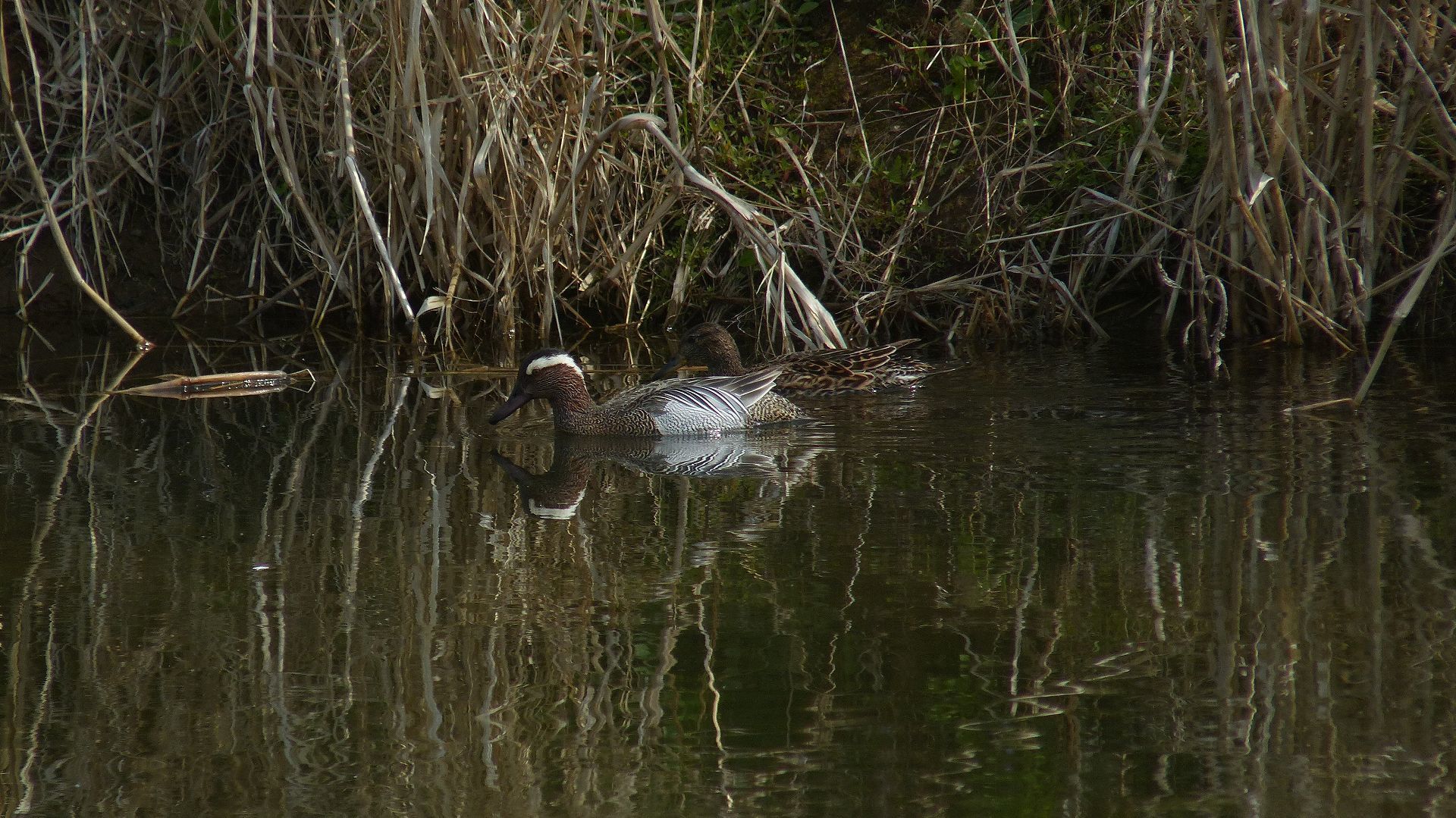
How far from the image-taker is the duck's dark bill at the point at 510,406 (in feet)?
24.9

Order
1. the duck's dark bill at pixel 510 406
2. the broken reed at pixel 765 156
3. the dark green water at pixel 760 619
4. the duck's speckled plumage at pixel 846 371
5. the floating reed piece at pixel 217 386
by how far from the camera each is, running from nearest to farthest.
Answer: the dark green water at pixel 760 619 < the duck's dark bill at pixel 510 406 < the broken reed at pixel 765 156 < the duck's speckled plumage at pixel 846 371 < the floating reed piece at pixel 217 386

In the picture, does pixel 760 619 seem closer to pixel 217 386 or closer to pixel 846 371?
pixel 846 371

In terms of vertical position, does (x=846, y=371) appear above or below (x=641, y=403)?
above

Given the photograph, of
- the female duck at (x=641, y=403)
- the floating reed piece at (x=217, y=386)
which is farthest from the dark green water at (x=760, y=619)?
the floating reed piece at (x=217, y=386)

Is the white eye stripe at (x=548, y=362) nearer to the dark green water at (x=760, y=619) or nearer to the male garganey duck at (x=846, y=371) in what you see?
the dark green water at (x=760, y=619)

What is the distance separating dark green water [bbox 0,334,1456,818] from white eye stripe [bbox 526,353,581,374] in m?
0.43

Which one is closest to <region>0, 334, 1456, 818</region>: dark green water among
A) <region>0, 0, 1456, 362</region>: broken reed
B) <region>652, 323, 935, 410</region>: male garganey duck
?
<region>652, 323, 935, 410</region>: male garganey duck

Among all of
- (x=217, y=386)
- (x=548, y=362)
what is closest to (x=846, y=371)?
(x=548, y=362)

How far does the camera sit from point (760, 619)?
4488 millimetres

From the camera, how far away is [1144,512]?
5484mm

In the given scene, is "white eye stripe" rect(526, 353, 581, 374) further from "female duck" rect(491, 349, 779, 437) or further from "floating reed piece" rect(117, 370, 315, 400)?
"floating reed piece" rect(117, 370, 315, 400)

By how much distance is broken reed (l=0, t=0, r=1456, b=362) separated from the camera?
26.5ft

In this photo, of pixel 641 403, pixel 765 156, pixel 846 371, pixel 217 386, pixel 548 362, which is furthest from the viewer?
pixel 765 156

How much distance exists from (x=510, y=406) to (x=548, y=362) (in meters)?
0.28
